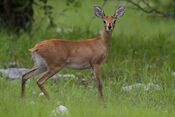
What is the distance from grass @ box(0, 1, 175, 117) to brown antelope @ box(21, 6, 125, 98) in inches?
11.0

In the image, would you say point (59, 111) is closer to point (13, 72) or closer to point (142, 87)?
point (142, 87)

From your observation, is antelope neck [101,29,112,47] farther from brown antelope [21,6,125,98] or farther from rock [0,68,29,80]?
rock [0,68,29,80]

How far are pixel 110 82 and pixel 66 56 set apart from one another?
1.27 metres

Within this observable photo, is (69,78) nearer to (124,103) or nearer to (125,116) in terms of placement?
(124,103)

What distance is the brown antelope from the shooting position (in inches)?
421

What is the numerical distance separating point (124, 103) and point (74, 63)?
1237 mm

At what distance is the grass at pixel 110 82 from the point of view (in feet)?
29.2

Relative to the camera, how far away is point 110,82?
467 inches

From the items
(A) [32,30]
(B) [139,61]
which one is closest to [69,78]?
(B) [139,61]

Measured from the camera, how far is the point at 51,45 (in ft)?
35.3

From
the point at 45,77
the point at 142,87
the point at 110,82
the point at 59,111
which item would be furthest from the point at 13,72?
the point at 59,111

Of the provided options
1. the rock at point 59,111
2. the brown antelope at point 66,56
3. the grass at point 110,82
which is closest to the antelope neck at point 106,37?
the brown antelope at point 66,56

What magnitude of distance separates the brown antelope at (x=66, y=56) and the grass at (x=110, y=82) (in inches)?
11.0

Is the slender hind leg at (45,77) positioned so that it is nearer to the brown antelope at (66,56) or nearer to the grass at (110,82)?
the brown antelope at (66,56)
